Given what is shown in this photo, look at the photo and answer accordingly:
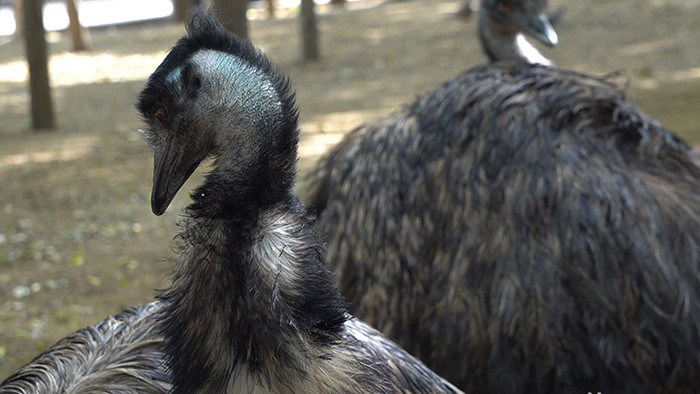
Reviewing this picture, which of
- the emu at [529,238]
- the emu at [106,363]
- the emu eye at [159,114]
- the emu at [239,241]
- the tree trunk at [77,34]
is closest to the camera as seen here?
the emu at [239,241]

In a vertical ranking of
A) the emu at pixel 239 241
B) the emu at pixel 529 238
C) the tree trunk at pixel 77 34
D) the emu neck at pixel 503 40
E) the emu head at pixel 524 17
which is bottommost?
the tree trunk at pixel 77 34

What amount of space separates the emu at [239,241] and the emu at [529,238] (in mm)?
1350

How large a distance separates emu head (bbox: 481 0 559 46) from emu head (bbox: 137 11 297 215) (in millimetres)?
2989

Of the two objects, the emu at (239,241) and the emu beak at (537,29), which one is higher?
the emu at (239,241)

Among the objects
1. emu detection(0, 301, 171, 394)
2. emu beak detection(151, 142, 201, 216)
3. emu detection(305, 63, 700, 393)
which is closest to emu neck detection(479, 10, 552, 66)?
emu detection(305, 63, 700, 393)

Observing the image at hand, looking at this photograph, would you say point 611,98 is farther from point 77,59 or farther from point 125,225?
point 77,59

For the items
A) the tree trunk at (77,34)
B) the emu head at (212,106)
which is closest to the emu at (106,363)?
the emu head at (212,106)

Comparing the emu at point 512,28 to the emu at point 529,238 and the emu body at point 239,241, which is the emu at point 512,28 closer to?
the emu at point 529,238

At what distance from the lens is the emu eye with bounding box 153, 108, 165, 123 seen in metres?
2.06

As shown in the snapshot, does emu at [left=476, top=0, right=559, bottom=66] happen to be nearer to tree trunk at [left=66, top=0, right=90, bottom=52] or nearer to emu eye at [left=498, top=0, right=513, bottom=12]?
emu eye at [left=498, top=0, right=513, bottom=12]

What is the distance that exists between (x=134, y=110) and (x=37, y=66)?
1490mm

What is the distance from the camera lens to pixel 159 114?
2.06 metres

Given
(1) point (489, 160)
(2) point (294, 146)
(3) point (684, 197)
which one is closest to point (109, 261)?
(1) point (489, 160)

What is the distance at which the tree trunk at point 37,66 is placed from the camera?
953cm
